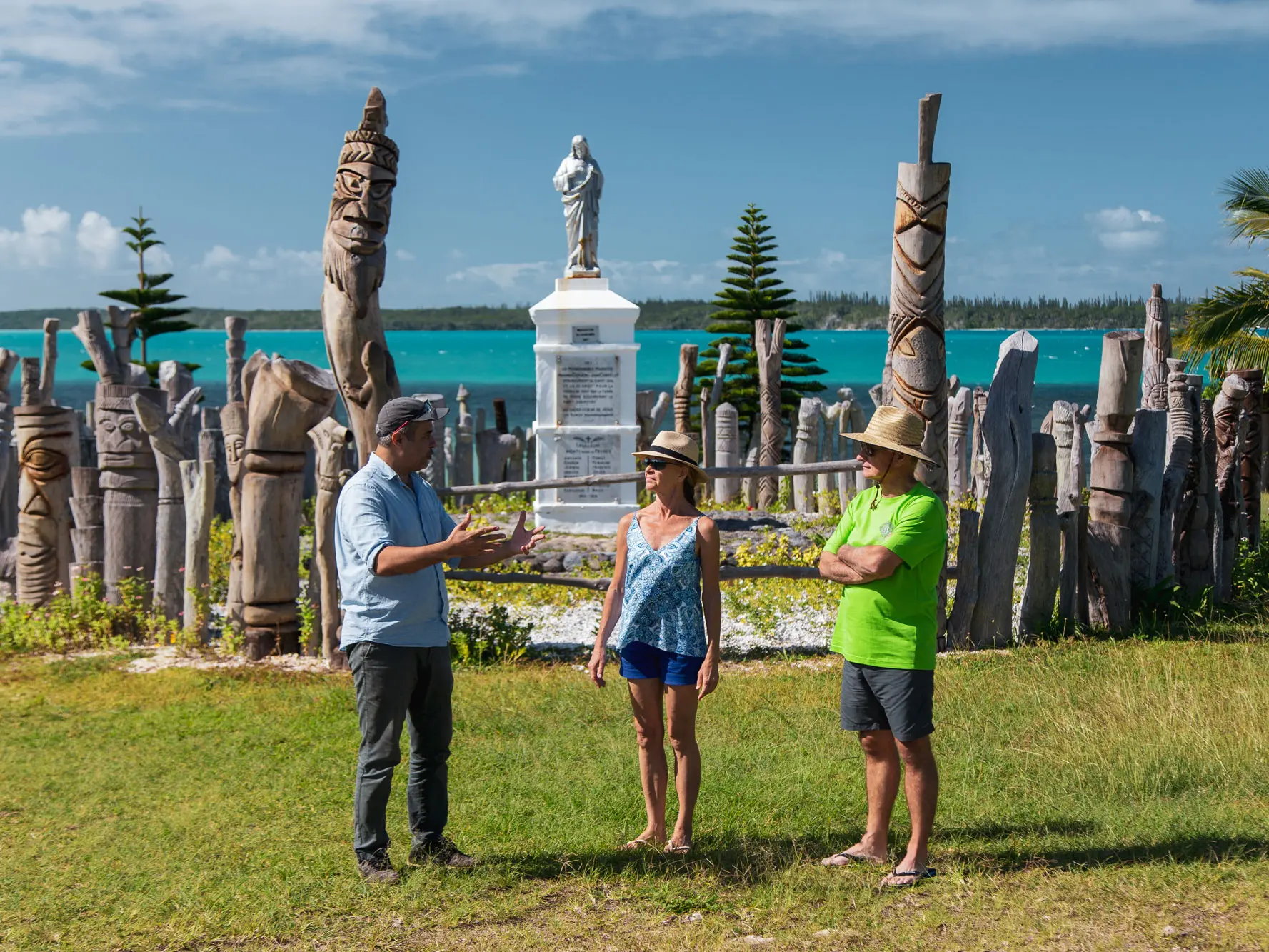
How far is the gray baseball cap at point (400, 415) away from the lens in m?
4.34

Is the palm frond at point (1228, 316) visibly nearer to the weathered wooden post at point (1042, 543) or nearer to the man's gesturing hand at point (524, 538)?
the weathered wooden post at point (1042, 543)

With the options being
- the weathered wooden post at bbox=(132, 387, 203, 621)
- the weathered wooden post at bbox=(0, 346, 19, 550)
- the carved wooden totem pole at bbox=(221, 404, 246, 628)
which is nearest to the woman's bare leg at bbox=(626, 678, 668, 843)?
the carved wooden totem pole at bbox=(221, 404, 246, 628)

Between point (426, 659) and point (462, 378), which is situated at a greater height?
point (462, 378)

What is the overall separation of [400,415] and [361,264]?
3.48 metres

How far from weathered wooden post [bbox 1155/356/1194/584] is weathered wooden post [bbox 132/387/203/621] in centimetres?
717

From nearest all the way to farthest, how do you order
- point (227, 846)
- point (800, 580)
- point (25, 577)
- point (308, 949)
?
point (308, 949) → point (227, 846) → point (25, 577) → point (800, 580)

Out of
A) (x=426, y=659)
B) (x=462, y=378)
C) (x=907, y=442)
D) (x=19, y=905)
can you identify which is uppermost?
(x=462, y=378)

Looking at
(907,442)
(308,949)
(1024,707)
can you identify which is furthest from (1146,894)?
(308,949)

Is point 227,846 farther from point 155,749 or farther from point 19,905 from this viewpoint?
point 155,749

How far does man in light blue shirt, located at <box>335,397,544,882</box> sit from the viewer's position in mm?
A: 4262

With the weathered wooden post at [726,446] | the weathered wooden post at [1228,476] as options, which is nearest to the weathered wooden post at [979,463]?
the weathered wooden post at [726,446]

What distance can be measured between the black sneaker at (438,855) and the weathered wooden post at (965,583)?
4548 mm

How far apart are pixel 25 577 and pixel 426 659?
622 centimetres

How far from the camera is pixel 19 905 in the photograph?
4.37 metres
